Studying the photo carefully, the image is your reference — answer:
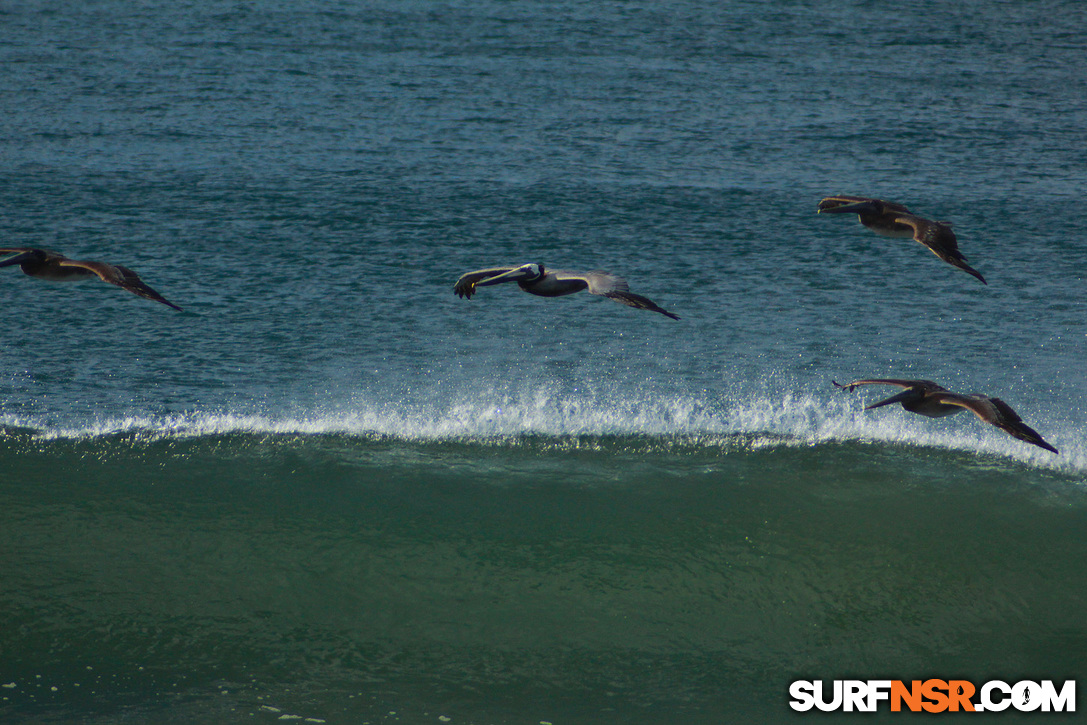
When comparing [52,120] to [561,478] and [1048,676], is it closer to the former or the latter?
[561,478]

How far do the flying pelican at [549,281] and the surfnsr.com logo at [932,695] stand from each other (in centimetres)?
359

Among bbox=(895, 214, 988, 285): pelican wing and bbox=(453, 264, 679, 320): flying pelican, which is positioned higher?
bbox=(895, 214, 988, 285): pelican wing

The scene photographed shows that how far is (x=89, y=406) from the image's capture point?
1294 centimetres

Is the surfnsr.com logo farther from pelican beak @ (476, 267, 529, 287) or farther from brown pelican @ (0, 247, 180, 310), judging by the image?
brown pelican @ (0, 247, 180, 310)

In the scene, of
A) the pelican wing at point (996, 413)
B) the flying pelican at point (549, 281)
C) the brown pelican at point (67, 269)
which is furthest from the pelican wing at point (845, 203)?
the brown pelican at point (67, 269)

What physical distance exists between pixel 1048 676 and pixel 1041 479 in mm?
3499

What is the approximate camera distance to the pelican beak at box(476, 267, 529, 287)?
5.81 m

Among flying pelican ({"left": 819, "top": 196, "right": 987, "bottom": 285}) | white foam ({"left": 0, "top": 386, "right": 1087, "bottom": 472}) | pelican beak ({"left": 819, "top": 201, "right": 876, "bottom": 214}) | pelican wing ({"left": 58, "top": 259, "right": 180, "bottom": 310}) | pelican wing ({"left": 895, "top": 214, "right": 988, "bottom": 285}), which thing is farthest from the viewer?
white foam ({"left": 0, "top": 386, "right": 1087, "bottom": 472})

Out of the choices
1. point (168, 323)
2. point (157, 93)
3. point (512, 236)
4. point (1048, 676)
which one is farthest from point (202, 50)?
point (1048, 676)

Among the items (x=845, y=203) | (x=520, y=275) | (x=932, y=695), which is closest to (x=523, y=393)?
(x=932, y=695)

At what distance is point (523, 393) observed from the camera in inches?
539

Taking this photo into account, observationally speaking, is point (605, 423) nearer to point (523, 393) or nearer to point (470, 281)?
point (523, 393)

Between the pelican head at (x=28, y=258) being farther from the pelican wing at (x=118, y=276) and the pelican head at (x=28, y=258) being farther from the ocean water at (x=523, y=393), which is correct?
the ocean water at (x=523, y=393)

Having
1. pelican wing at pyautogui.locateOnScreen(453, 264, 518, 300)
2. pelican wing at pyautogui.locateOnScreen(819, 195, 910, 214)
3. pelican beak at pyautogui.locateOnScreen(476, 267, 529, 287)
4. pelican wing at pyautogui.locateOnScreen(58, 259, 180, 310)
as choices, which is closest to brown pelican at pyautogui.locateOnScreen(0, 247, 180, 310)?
pelican wing at pyautogui.locateOnScreen(58, 259, 180, 310)
